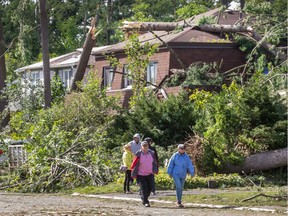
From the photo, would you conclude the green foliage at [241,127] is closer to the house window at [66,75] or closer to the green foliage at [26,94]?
the green foliage at [26,94]

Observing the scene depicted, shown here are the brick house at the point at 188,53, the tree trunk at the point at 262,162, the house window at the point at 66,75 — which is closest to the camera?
the tree trunk at the point at 262,162

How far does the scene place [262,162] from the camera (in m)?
26.5

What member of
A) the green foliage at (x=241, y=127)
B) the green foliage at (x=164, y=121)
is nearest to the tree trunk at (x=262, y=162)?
the green foliage at (x=241, y=127)

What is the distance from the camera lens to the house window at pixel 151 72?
40844mm

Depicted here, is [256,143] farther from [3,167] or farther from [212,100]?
[3,167]

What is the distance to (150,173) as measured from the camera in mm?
20844

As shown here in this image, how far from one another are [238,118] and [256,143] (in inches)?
41.1

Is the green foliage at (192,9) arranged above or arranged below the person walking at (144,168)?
below

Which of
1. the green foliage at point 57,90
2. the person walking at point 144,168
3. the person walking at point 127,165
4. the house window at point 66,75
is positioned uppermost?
the person walking at point 144,168

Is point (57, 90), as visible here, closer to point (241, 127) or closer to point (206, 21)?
point (206, 21)

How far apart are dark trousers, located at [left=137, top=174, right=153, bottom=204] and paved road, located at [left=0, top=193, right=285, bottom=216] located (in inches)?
9.1

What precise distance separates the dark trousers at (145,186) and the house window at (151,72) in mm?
20073

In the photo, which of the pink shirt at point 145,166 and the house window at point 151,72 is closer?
the pink shirt at point 145,166

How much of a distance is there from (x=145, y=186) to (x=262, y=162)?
6.88m
